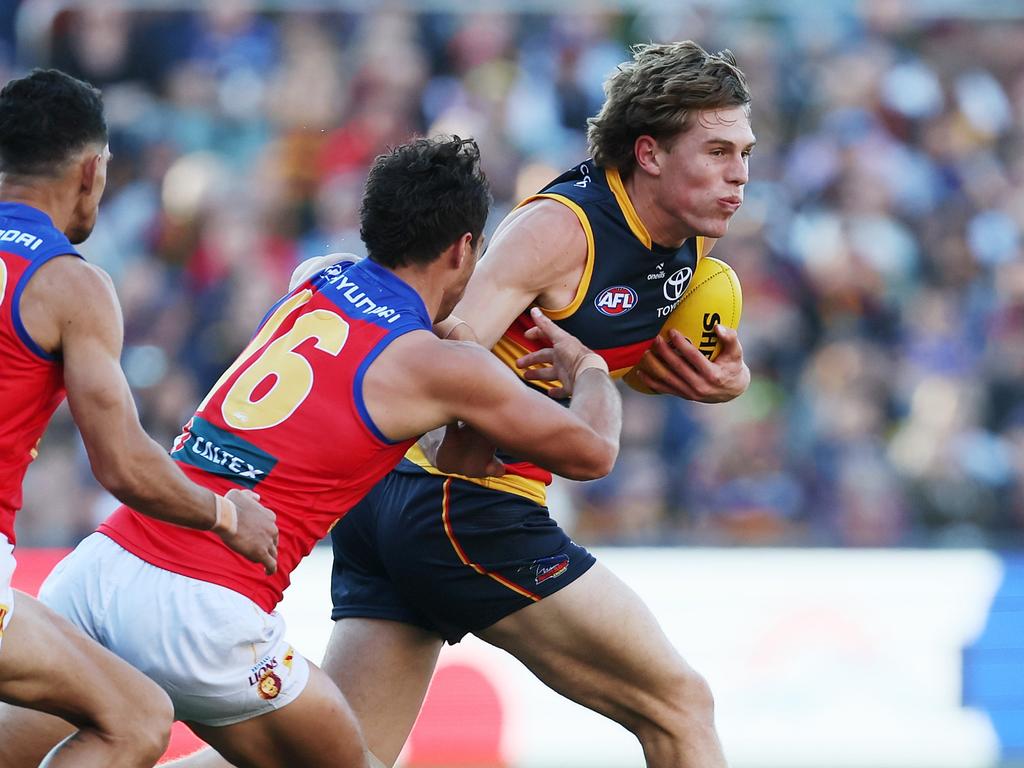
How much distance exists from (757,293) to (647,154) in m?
5.99

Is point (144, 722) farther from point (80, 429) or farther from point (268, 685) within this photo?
point (80, 429)

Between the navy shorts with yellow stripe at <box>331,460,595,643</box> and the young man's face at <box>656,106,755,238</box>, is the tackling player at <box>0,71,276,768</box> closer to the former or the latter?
the navy shorts with yellow stripe at <box>331,460,595,643</box>

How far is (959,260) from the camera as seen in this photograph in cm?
1165

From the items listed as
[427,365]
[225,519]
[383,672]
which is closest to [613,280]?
[427,365]

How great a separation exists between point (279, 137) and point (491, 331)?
6416mm

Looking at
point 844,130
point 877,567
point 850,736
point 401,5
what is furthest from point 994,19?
point 850,736

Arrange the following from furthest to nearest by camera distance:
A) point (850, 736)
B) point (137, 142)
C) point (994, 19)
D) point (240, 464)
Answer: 1. point (994, 19)
2. point (137, 142)
3. point (850, 736)
4. point (240, 464)

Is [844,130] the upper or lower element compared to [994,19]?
lower

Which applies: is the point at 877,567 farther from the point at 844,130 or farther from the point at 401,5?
the point at 401,5

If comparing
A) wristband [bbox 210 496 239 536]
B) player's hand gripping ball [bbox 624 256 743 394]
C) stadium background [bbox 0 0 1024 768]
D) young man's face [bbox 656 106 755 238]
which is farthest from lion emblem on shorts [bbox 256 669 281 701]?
stadium background [bbox 0 0 1024 768]

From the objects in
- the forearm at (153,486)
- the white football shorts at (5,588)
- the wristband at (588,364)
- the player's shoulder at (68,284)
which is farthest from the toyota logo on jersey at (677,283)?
the white football shorts at (5,588)

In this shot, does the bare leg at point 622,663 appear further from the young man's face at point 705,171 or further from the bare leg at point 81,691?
the bare leg at point 81,691

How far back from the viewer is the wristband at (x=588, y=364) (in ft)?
15.6

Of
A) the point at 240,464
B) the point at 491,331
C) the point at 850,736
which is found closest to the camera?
the point at 240,464
